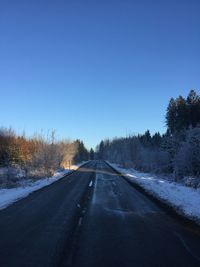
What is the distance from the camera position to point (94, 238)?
9828 mm

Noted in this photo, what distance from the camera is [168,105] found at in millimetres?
72750

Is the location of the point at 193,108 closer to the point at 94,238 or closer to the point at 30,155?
the point at 30,155

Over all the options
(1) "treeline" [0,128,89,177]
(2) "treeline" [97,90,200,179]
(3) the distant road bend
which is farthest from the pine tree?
(3) the distant road bend

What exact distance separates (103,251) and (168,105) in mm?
66012

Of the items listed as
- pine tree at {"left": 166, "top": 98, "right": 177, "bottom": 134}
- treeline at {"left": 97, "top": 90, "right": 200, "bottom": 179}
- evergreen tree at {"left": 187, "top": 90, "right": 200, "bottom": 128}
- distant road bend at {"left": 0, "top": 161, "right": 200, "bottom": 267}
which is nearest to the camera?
distant road bend at {"left": 0, "top": 161, "right": 200, "bottom": 267}

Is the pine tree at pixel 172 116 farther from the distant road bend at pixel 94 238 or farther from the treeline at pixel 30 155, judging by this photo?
the distant road bend at pixel 94 238

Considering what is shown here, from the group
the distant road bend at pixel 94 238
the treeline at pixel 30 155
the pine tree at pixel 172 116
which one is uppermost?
the pine tree at pixel 172 116

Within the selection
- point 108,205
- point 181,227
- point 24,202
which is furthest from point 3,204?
point 181,227

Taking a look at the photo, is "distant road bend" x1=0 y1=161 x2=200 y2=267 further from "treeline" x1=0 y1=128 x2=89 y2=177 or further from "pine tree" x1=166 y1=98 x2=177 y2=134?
"pine tree" x1=166 y1=98 x2=177 y2=134

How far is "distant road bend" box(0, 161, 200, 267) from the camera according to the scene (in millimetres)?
7672

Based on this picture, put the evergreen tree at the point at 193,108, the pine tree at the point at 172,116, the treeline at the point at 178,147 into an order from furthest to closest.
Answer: the pine tree at the point at 172,116, the evergreen tree at the point at 193,108, the treeline at the point at 178,147

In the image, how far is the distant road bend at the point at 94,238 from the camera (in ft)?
25.2

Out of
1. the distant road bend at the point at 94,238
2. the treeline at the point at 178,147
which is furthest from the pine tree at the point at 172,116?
the distant road bend at the point at 94,238

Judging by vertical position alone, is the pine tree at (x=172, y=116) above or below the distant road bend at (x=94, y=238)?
above
